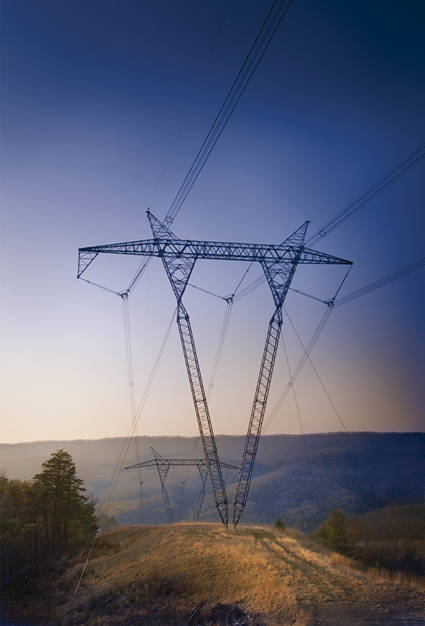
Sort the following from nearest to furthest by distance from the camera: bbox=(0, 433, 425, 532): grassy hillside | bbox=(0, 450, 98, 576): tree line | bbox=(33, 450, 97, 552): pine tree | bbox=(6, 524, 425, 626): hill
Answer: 1. bbox=(6, 524, 425, 626): hill
2. bbox=(0, 450, 98, 576): tree line
3. bbox=(33, 450, 97, 552): pine tree
4. bbox=(0, 433, 425, 532): grassy hillside

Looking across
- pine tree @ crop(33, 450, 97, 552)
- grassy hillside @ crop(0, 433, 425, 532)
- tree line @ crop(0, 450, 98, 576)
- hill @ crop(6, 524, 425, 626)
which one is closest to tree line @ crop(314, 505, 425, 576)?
hill @ crop(6, 524, 425, 626)

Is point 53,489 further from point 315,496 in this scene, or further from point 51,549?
point 315,496

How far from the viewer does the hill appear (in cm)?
1695

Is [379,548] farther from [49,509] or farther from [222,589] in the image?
[49,509]

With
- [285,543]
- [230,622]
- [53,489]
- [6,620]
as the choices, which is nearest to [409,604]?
[230,622]

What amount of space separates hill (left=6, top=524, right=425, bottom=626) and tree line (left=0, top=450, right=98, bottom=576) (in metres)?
8.07

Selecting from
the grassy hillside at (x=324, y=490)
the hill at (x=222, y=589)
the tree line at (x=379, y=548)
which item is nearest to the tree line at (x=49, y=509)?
the hill at (x=222, y=589)

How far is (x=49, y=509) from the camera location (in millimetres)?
41688

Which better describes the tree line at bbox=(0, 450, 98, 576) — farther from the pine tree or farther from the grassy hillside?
the grassy hillside

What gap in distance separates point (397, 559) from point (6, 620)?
36782 mm

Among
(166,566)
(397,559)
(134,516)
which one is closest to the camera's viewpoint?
(166,566)

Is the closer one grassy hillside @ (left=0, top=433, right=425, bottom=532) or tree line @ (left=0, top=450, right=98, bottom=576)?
tree line @ (left=0, top=450, right=98, bottom=576)

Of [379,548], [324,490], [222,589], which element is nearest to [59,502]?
[222,589]

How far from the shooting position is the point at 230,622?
54.6 ft
